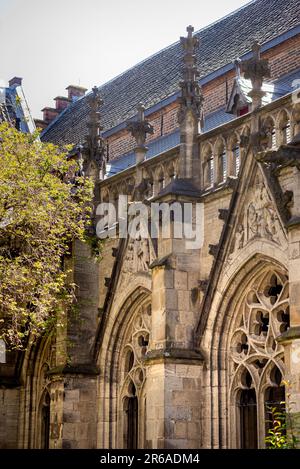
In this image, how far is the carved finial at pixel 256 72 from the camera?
702 inches

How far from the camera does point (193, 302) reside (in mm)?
A: 18328

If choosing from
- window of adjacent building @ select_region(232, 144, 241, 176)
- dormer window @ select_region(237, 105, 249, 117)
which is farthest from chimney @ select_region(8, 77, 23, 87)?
window of adjacent building @ select_region(232, 144, 241, 176)

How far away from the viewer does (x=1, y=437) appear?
79.5 ft

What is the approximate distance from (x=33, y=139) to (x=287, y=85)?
534cm

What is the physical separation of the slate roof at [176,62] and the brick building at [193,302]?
2.26m

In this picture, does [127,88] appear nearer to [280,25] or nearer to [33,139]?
[280,25]

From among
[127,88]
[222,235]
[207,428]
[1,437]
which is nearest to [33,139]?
[222,235]

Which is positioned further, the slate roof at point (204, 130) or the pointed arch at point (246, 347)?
the slate roof at point (204, 130)

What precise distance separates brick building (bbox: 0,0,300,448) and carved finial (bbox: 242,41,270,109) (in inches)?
0.9

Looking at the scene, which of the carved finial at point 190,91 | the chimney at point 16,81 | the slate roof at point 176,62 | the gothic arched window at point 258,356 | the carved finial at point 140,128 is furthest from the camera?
the chimney at point 16,81

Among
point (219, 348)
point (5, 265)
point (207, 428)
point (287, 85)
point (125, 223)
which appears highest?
point (287, 85)

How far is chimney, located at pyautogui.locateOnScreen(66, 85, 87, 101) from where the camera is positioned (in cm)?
3988

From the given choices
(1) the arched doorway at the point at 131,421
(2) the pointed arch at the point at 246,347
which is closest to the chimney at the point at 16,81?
(1) the arched doorway at the point at 131,421

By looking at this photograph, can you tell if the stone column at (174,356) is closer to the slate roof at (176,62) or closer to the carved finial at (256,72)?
the carved finial at (256,72)
